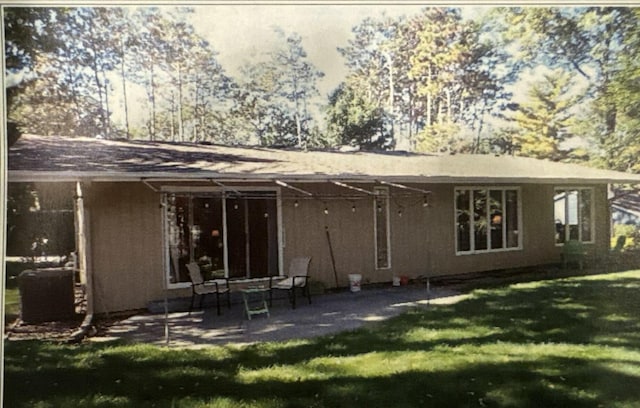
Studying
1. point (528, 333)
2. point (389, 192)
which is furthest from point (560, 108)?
point (528, 333)

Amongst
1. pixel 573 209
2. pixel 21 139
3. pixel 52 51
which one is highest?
pixel 52 51

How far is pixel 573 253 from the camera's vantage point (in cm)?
328

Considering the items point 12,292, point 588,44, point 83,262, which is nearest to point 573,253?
point 588,44

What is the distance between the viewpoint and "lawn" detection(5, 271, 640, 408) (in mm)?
2662

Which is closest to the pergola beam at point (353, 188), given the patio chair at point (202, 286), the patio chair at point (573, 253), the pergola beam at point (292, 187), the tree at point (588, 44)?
the pergola beam at point (292, 187)

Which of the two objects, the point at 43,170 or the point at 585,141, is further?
the point at 585,141

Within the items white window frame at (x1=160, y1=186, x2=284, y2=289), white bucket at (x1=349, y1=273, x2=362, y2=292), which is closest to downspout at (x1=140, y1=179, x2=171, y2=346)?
white window frame at (x1=160, y1=186, x2=284, y2=289)

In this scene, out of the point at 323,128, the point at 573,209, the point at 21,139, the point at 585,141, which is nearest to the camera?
the point at 21,139

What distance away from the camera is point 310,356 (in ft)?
9.30

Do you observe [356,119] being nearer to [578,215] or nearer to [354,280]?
[354,280]

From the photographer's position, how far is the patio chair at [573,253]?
327 centimetres

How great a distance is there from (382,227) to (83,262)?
1.92 m

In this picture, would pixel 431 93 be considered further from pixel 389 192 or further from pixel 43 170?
pixel 43 170

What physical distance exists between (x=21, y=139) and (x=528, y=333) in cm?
340
